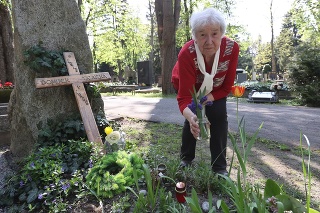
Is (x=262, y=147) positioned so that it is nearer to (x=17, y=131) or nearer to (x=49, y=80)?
(x=49, y=80)

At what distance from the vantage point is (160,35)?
1330cm

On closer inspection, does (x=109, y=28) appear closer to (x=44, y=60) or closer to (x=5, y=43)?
(x=5, y=43)

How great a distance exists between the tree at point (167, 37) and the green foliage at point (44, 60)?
9.03 metres

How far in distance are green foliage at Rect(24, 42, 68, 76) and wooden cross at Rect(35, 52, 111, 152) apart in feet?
0.30

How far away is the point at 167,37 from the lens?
472 inches

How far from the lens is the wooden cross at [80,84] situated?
307cm

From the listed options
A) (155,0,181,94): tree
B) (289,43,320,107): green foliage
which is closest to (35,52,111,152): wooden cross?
(289,43,320,107): green foliage

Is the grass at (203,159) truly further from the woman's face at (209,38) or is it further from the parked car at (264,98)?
the parked car at (264,98)

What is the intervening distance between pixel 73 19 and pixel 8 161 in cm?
206

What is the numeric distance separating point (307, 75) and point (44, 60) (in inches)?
372

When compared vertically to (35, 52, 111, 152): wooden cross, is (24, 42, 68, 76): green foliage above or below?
above

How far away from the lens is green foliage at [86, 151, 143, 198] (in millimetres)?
1953

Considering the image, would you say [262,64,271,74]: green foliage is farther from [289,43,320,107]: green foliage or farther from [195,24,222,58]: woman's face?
[195,24,222,58]: woman's face

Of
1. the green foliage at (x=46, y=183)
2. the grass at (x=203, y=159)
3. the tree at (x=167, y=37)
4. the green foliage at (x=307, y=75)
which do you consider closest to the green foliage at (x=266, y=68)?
the tree at (x=167, y=37)
